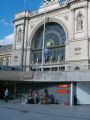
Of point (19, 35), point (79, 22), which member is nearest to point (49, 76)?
point (79, 22)

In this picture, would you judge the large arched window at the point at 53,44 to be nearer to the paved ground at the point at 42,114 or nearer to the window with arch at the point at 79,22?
the window with arch at the point at 79,22

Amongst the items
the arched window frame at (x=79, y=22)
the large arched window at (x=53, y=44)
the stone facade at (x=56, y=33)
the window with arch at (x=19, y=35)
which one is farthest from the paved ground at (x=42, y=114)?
the window with arch at (x=19, y=35)

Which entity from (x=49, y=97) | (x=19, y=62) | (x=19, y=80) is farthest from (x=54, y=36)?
(x=49, y=97)

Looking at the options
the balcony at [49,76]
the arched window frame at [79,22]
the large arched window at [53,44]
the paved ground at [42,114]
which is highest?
the arched window frame at [79,22]

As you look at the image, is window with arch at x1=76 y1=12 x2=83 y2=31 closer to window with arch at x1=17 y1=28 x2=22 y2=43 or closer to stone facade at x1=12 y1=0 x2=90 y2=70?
stone facade at x1=12 y1=0 x2=90 y2=70

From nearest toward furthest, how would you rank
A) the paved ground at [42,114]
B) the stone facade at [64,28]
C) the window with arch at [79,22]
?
the paved ground at [42,114], the stone facade at [64,28], the window with arch at [79,22]

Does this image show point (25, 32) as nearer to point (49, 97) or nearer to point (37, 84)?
point (37, 84)

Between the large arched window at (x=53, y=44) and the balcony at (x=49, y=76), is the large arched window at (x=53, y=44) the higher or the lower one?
the higher one

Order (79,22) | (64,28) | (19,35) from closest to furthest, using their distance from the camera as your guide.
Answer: (79,22) → (64,28) → (19,35)

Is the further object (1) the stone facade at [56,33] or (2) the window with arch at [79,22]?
(2) the window with arch at [79,22]

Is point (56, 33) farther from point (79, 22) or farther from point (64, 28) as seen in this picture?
point (79, 22)

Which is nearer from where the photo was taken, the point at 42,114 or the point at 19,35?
the point at 42,114

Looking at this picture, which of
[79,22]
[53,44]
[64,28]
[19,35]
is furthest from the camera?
[19,35]

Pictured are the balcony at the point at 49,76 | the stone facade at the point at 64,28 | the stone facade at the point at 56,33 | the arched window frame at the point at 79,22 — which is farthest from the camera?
the arched window frame at the point at 79,22
